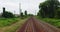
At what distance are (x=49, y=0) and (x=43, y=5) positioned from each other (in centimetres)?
830

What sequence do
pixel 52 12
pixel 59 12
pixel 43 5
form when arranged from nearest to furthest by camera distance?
pixel 59 12, pixel 52 12, pixel 43 5

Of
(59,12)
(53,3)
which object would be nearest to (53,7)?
(53,3)

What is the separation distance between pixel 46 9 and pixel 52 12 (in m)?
8.70

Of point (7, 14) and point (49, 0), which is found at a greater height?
point (49, 0)

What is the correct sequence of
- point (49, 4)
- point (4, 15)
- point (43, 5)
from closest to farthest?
point (4, 15) → point (49, 4) → point (43, 5)

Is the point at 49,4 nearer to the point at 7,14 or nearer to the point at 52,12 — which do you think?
the point at 52,12

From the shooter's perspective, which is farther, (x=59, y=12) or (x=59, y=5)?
(x=59, y=5)

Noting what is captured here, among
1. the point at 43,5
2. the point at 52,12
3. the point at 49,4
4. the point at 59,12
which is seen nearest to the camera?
the point at 59,12

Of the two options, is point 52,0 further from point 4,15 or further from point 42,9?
point 4,15

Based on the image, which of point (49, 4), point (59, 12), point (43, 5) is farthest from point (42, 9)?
point (59, 12)

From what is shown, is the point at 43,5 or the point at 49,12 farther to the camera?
the point at 43,5

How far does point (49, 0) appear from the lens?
366 feet

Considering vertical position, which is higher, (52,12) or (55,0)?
(55,0)

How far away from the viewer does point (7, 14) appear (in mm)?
A: 96188
